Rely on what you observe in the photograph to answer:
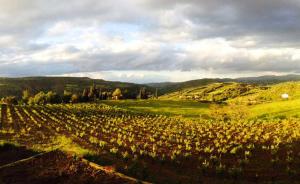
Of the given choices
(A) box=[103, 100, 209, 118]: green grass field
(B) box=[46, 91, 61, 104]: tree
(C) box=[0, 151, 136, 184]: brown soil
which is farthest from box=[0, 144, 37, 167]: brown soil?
(B) box=[46, 91, 61, 104]: tree

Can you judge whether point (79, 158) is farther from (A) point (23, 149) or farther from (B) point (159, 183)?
(A) point (23, 149)

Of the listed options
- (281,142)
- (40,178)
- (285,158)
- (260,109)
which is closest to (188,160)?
(285,158)

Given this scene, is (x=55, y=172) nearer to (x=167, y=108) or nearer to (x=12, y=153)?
(x=12, y=153)

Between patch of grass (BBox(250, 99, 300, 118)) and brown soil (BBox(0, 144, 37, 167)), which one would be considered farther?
patch of grass (BBox(250, 99, 300, 118))

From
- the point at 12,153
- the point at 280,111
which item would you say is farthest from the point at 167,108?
the point at 12,153

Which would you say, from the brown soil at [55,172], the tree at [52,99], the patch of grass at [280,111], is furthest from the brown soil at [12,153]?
the tree at [52,99]

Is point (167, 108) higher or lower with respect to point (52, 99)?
higher

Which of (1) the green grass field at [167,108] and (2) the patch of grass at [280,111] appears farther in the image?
(1) the green grass field at [167,108]

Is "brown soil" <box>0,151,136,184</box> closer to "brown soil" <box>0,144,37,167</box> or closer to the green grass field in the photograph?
"brown soil" <box>0,144,37,167</box>

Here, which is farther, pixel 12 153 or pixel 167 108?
pixel 167 108

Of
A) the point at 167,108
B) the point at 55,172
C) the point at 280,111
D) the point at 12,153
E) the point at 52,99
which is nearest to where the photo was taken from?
the point at 55,172

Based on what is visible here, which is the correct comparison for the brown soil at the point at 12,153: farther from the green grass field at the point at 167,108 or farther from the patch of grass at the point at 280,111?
the green grass field at the point at 167,108

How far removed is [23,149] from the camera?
29.8m

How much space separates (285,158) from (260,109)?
2336 inches
